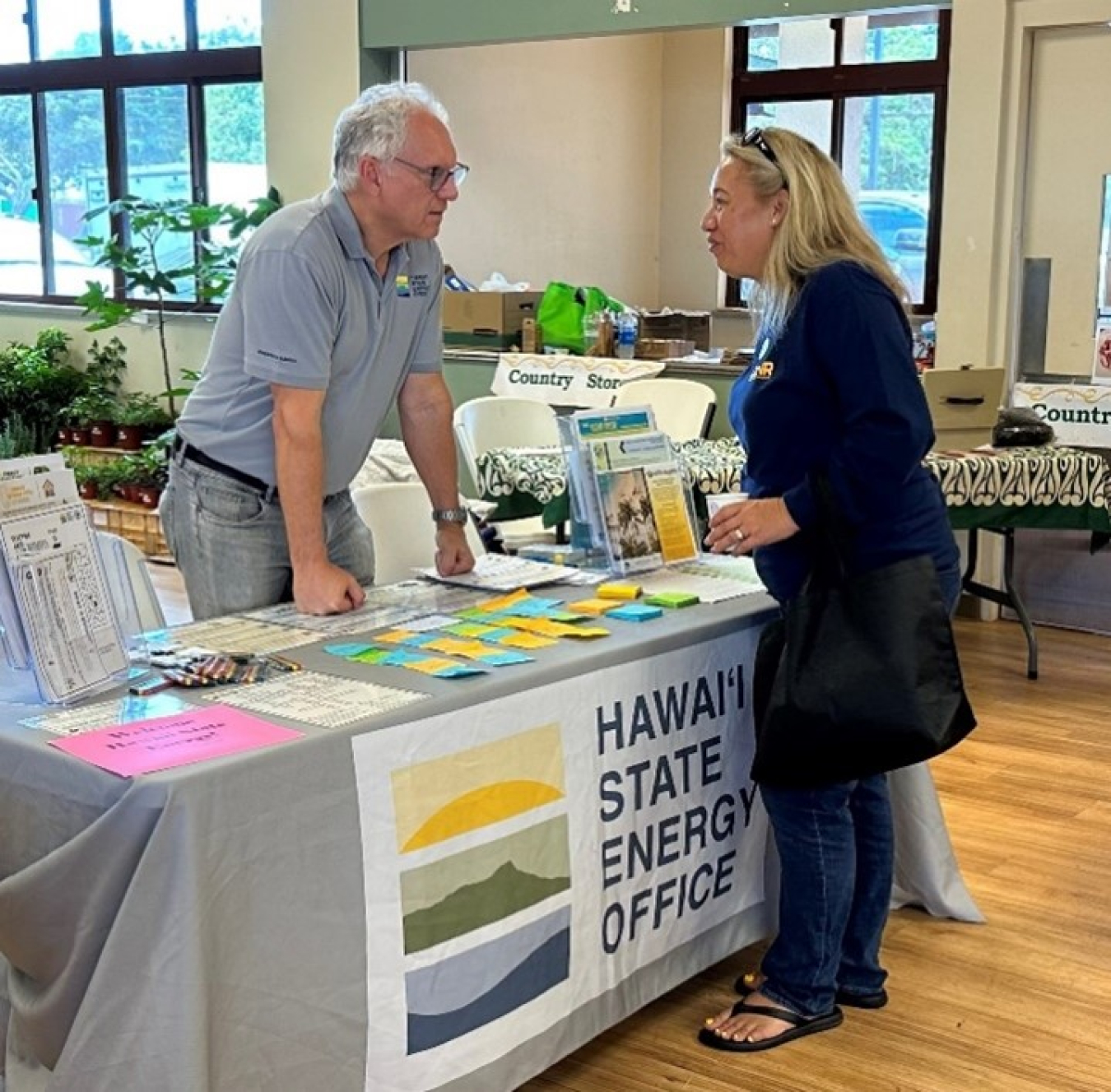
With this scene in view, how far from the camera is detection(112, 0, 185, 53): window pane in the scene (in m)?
8.45

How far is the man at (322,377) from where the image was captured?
2520 mm

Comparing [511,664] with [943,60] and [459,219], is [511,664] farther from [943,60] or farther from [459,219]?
[943,60]

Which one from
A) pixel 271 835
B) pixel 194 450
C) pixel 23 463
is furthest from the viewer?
pixel 194 450

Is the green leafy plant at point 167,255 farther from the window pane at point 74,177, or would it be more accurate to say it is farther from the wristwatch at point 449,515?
the wristwatch at point 449,515

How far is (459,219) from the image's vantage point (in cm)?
816

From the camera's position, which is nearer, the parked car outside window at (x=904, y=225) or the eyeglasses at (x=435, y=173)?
the eyeglasses at (x=435, y=173)

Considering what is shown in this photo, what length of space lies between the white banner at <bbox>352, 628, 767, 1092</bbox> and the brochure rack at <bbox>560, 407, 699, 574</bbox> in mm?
331

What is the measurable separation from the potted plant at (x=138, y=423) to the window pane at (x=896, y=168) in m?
4.05

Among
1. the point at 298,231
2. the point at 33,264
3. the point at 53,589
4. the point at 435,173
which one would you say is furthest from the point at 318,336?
the point at 33,264

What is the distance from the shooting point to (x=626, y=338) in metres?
6.73

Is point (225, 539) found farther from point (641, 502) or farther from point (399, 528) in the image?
point (641, 502)

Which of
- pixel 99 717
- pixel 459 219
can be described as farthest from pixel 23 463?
pixel 459 219

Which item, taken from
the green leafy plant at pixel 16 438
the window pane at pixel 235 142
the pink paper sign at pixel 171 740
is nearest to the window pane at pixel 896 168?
the window pane at pixel 235 142

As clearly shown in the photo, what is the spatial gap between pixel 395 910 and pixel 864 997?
1.08 meters
